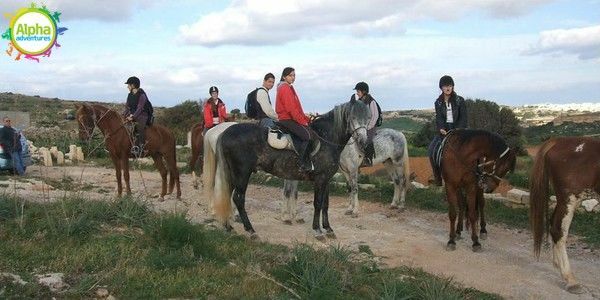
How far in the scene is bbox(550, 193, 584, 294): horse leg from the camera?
6.59m

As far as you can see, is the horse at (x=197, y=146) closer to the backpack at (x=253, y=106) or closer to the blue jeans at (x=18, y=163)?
the backpack at (x=253, y=106)

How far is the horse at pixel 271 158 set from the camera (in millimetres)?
8883

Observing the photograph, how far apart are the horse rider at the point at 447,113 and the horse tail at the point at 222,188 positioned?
3.56m

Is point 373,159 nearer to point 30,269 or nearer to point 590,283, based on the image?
point 590,283

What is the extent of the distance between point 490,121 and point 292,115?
859 inches

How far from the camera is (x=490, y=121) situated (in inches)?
1112

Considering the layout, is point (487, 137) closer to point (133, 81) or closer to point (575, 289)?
point (575, 289)

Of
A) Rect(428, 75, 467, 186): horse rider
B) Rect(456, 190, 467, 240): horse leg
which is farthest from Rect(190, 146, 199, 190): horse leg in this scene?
Rect(456, 190, 467, 240): horse leg

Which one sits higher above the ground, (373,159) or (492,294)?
(373,159)

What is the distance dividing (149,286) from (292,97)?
14.6ft

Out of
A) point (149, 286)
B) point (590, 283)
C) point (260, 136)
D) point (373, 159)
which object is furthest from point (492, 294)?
point (373, 159)

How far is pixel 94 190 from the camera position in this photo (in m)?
13.0

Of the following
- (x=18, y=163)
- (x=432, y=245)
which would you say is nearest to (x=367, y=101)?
(x=432, y=245)

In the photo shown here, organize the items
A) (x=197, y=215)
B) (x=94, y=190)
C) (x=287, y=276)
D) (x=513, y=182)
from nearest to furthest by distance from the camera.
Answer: (x=287, y=276) → (x=197, y=215) → (x=94, y=190) → (x=513, y=182)
